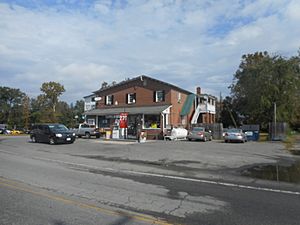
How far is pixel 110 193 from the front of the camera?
7.55 meters

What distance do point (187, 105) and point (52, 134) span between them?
66.0 ft

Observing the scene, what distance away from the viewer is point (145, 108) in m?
36.2

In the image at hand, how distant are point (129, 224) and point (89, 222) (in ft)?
2.41

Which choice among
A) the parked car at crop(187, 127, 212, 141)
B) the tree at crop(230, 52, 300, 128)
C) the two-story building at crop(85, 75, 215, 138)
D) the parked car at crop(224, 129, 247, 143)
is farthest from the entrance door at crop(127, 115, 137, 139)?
the tree at crop(230, 52, 300, 128)

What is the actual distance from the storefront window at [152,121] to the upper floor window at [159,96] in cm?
280

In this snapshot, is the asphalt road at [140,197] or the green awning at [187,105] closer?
the asphalt road at [140,197]

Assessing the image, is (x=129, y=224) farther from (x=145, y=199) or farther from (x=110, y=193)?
(x=110, y=193)

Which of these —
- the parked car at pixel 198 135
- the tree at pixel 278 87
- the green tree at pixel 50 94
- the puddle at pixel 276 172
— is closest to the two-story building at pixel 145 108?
the parked car at pixel 198 135

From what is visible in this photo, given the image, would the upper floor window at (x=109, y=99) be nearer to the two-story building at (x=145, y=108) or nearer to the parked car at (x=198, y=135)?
the two-story building at (x=145, y=108)

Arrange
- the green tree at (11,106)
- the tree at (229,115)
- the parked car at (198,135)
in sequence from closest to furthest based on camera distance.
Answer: the parked car at (198,135) → the tree at (229,115) → the green tree at (11,106)

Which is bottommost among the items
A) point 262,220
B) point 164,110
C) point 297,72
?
point 262,220

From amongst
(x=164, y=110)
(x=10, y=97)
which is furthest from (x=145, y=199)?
(x=10, y=97)

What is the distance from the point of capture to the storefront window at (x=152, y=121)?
113ft

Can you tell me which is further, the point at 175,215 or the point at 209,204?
the point at 209,204
